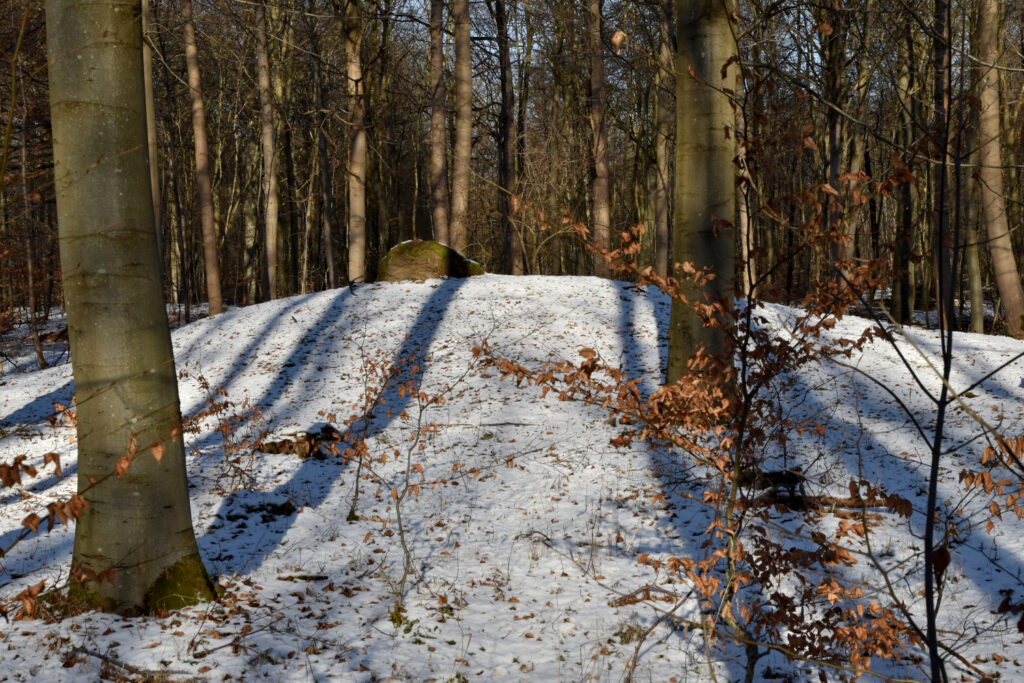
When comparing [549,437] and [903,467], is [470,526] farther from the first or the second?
[903,467]

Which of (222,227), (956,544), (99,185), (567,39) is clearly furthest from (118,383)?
(222,227)

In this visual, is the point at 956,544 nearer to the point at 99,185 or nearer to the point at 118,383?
the point at 118,383

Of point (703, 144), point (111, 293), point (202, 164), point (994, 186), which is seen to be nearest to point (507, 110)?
point (202, 164)

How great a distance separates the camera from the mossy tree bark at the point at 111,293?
3.78m

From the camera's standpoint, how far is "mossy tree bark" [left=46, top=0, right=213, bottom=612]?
12.4ft

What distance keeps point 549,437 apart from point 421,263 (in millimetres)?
7949

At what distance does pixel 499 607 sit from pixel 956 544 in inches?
133

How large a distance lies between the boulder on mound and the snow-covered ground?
3089 millimetres

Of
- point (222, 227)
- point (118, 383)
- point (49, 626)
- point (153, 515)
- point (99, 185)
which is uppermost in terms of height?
point (222, 227)

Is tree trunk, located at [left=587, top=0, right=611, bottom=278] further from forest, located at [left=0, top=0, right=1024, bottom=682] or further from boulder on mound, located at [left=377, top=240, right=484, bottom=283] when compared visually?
boulder on mound, located at [left=377, top=240, right=484, bottom=283]

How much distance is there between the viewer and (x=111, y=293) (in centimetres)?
380

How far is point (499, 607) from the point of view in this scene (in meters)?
4.79

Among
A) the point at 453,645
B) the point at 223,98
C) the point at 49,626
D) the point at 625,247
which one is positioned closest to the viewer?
the point at 625,247

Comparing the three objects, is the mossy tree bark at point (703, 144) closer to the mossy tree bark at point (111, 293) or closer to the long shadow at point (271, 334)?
the mossy tree bark at point (111, 293)
